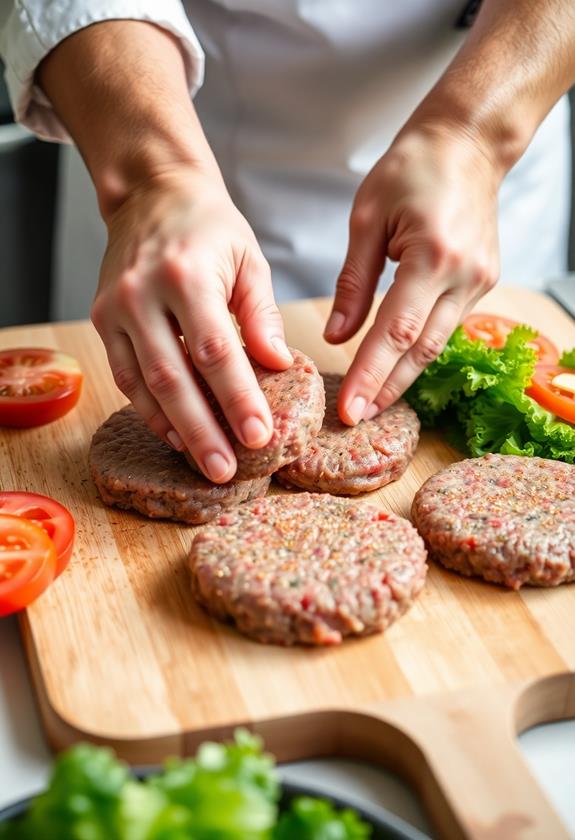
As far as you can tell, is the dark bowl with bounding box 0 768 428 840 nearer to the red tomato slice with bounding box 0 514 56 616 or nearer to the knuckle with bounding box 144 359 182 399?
the red tomato slice with bounding box 0 514 56 616

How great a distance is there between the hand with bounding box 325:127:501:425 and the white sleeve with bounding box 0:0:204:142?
0.72 m

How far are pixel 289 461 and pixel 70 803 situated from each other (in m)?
1.36

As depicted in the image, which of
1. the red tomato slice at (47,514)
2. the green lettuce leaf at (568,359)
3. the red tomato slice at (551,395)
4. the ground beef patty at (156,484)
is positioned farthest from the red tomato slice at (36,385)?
the green lettuce leaf at (568,359)

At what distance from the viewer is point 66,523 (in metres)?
2.39

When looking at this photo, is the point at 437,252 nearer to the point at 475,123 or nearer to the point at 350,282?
the point at 350,282

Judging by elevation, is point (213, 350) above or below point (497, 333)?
above

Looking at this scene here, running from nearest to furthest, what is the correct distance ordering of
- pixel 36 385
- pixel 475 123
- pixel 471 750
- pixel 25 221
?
pixel 471 750
pixel 475 123
pixel 36 385
pixel 25 221

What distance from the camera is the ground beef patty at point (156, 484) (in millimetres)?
2459

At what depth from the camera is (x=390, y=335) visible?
8.64 ft

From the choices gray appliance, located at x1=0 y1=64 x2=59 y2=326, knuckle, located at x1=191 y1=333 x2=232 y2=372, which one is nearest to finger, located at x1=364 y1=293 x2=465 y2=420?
knuckle, located at x1=191 y1=333 x2=232 y2=372

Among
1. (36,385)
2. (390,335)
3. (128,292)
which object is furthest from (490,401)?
(36,385)

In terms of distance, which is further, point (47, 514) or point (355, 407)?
point (355, 407)

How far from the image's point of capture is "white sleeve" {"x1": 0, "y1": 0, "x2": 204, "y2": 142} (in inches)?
112

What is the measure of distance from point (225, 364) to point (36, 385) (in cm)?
84
